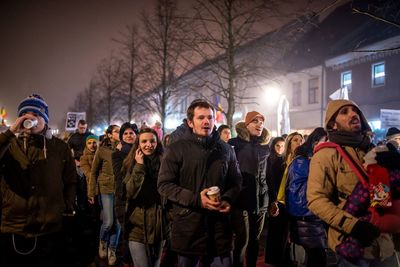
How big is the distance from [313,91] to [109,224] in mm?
27037

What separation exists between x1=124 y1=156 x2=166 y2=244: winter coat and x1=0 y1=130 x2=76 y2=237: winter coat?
0.88 metres

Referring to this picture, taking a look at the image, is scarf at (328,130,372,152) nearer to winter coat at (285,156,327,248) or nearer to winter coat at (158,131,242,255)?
winter coat at (158,131,242,255)

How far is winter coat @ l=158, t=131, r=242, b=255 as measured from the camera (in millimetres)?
3479

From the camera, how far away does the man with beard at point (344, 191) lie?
2910 millimetres

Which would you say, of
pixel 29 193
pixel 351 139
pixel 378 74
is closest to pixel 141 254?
pixel 29 193

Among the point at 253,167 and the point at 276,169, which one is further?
the point at 276,169

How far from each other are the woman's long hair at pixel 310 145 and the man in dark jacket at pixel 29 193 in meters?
3.14

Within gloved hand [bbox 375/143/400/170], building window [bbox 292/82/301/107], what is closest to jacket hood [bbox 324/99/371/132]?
gloved hand [bbox 375/143/400/170]

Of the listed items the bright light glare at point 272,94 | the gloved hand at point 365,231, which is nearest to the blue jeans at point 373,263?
the gloved hand at point 365,231

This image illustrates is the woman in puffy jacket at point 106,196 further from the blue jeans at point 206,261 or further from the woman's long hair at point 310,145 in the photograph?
the woman's long hair at point 310,145

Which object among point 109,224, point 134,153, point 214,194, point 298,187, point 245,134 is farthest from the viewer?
point 109,224

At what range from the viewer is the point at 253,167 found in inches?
213

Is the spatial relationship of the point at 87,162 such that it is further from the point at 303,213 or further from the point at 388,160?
the point at 388,160

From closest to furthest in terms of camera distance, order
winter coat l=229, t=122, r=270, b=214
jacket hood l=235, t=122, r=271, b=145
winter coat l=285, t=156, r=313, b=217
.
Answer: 1. winter coat l=285, t=156, r=313, b=217
2. winter coat l=229, t=122, r=270, b=214
3. jacket hood l=235, t=122, r=271, b=145
